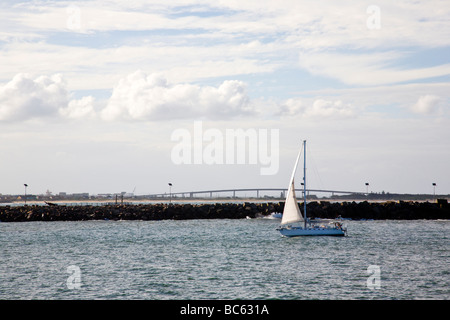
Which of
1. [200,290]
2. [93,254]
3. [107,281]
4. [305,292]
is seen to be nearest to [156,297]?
[200,290]

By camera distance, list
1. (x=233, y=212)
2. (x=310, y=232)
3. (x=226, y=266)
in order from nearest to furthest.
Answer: (x=226, y=266)
(x=310, y=232)
(x=233, y=212)

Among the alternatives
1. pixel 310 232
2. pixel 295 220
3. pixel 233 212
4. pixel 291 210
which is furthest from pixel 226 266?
pixel 233 212

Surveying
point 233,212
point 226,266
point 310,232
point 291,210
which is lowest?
point 226,266

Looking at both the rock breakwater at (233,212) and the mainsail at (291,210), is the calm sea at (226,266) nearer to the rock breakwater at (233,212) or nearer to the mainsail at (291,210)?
the mainsail at (291,210)

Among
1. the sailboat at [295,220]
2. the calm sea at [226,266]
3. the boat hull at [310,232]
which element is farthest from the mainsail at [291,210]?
the calm sea at [226,266]

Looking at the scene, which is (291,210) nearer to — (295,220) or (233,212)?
(295,220)

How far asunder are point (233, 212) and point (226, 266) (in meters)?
65.4

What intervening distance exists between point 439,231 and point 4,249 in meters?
53.4

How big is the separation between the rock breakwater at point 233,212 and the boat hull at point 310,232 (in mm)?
33837

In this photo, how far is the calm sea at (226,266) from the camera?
32875 mm

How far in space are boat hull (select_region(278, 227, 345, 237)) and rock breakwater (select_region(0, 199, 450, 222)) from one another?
111 ft

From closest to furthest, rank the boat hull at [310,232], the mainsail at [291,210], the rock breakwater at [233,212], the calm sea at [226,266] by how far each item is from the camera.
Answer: the calm sea at [226,266] < the mainsail at [291,210] < the boat hull at [310,232] < the rock breakwater at [233,212]

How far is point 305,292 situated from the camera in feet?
106

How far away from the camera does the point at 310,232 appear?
65375 mm
